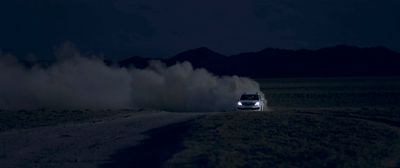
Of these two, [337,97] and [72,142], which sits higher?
[337,97]

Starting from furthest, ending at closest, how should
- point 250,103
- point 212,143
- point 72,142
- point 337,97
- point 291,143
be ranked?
point 337,97 < point 250,103 < point 72,142 < point 212,143 < point 291,143

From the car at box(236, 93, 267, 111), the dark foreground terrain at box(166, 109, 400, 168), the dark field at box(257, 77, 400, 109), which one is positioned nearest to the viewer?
the dark foreground terrain at box(166, 109, 400, 168)

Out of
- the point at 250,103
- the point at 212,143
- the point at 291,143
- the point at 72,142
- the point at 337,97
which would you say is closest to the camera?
the point at 291,143

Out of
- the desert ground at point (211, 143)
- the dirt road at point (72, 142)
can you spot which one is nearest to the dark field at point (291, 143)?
the desert ground at point (211, 143)

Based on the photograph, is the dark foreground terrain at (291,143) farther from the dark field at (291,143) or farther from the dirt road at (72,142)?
the dirt road at (72,142)

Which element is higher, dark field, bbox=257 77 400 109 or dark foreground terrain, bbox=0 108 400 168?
dark field, bbox=257 77 400 109

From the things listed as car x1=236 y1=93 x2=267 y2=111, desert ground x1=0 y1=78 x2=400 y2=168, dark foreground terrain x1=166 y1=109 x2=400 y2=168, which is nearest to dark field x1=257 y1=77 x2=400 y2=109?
car x1=236 y1=93 x2=267 y2=111

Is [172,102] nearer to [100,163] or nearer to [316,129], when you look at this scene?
[316,129]

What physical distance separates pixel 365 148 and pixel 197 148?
5700 millimetres

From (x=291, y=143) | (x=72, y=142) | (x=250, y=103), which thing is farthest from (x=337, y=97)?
(x=291, y=143)

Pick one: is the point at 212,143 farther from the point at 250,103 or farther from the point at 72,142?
the point at 250,103

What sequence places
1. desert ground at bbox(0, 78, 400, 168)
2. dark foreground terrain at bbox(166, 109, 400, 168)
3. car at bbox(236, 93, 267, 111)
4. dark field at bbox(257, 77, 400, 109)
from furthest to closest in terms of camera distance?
dark field at bbox(257, 77, 400, 109)
car at bbox(236, 93, 267, 111)
desert ground at bbox(0, 78, 400, 168)
dark foreground terrain at bbox(166, 109, 400, 168)

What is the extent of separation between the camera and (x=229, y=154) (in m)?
26.1

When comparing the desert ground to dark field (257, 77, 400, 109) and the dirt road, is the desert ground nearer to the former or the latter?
the dirt road
